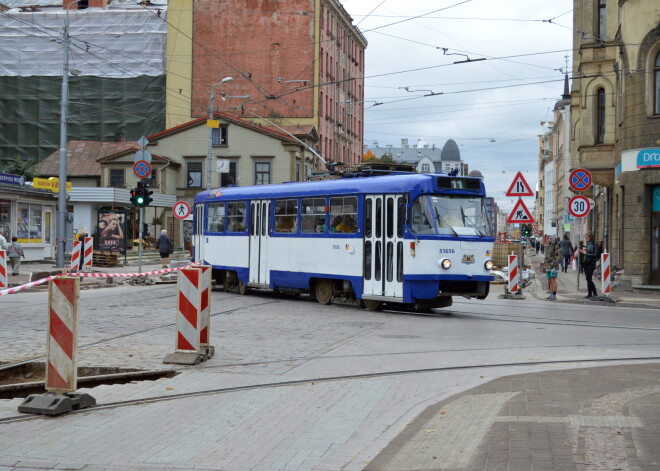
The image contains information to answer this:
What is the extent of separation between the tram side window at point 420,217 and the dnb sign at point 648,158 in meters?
11.2

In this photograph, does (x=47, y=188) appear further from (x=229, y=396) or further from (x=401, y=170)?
A: (x=229, y=396)

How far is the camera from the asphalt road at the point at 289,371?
6.96 m

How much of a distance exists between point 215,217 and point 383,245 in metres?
8.26

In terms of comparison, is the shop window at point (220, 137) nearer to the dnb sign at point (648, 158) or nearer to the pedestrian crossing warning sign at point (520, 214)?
the dnb sign at point (648, 158)

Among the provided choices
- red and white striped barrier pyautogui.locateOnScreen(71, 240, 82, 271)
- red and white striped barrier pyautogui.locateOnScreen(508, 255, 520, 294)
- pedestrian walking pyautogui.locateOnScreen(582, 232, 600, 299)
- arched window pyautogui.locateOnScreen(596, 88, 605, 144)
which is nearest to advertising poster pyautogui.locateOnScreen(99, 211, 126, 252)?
red and white striped barrier pyautogui.locateOnScreen(71, 240, 82, 271)

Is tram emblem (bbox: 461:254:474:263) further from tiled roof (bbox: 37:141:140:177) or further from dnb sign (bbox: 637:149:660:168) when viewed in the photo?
tiled roof (bbox: 37:141:140:177)

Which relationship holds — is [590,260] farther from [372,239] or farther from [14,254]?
[14,254]

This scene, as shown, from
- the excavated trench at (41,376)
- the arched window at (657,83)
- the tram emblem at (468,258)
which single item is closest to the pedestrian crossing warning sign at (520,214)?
the arched window at (657,83)

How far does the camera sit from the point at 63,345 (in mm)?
8602

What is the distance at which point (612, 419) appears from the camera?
7531 millimetres

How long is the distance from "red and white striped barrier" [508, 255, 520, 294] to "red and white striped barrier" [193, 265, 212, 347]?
14550mm

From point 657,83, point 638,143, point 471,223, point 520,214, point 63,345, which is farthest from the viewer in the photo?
point 638,143

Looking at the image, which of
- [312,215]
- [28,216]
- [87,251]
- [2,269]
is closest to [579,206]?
[312,215]

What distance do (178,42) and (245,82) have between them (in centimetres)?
582
